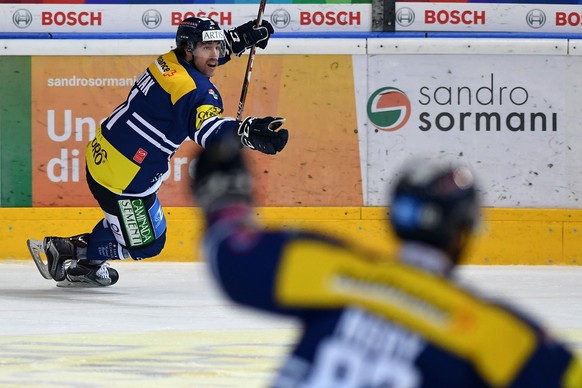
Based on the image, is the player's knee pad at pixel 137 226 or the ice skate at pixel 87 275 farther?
the ice skate at pixel 87 275

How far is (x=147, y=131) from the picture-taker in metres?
6.48

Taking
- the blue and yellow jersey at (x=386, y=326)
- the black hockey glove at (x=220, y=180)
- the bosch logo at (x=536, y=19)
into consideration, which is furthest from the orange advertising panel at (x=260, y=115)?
the blue and yellow jersey at (x=386, y=326)

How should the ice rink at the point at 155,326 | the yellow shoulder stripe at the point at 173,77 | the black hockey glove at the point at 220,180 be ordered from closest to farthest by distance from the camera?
the black hockey glove at the point at 220,180 < the ice rink at the point at 155,326 < the yellow shoulder stripe at the point at 173,77

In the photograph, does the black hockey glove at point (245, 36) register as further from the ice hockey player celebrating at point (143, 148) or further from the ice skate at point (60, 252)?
the ice skate at point (60, 252)

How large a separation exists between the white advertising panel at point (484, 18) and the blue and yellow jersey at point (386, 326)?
21.3 ft

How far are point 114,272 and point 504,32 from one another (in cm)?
290

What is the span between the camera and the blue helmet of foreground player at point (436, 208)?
1.69m

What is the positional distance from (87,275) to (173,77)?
1.17 m

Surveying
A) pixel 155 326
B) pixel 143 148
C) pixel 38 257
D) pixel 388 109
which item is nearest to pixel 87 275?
pixel 38 257

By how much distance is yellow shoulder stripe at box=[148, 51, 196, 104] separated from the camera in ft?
20.6

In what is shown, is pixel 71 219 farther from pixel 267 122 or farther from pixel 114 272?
pixel 267 122

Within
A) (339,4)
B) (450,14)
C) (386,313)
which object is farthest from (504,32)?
(386,313)

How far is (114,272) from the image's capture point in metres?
6.87

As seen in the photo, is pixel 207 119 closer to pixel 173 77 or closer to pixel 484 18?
pixel 173 77
